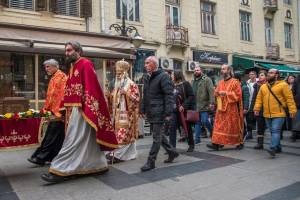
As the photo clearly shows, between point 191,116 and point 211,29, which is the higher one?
point 211,29

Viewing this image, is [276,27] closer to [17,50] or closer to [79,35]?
[79,35]

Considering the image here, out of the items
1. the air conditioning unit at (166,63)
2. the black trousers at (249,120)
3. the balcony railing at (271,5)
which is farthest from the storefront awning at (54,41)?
the balcony railing at (271,5)

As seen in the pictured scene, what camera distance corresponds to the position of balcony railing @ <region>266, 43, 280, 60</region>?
26.2m

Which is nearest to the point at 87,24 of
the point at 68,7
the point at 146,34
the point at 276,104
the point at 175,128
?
the point at 68,7

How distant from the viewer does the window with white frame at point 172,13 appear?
19.8m

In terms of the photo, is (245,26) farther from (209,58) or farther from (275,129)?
(275,129)

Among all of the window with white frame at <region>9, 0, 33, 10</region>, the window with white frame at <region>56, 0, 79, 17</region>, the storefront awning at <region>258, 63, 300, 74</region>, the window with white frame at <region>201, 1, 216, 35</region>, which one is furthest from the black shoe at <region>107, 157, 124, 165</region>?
the storefront awning at <region>258, 63, 300, 74</region>

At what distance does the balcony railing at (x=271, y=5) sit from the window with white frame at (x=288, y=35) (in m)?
2.54

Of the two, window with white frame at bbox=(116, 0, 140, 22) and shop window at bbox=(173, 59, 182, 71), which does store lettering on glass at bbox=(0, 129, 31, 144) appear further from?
shop window at bbox=(173, 59, 182, 71)

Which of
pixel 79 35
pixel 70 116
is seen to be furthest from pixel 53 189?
pixel 79 35

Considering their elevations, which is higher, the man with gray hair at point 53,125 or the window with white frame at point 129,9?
the window with white frame at point 129,9

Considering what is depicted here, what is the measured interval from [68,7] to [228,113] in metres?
9.95

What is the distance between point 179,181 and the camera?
5.60 metres

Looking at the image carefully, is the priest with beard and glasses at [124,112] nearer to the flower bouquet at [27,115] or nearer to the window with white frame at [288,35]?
the flower bouquet at [27,115]
